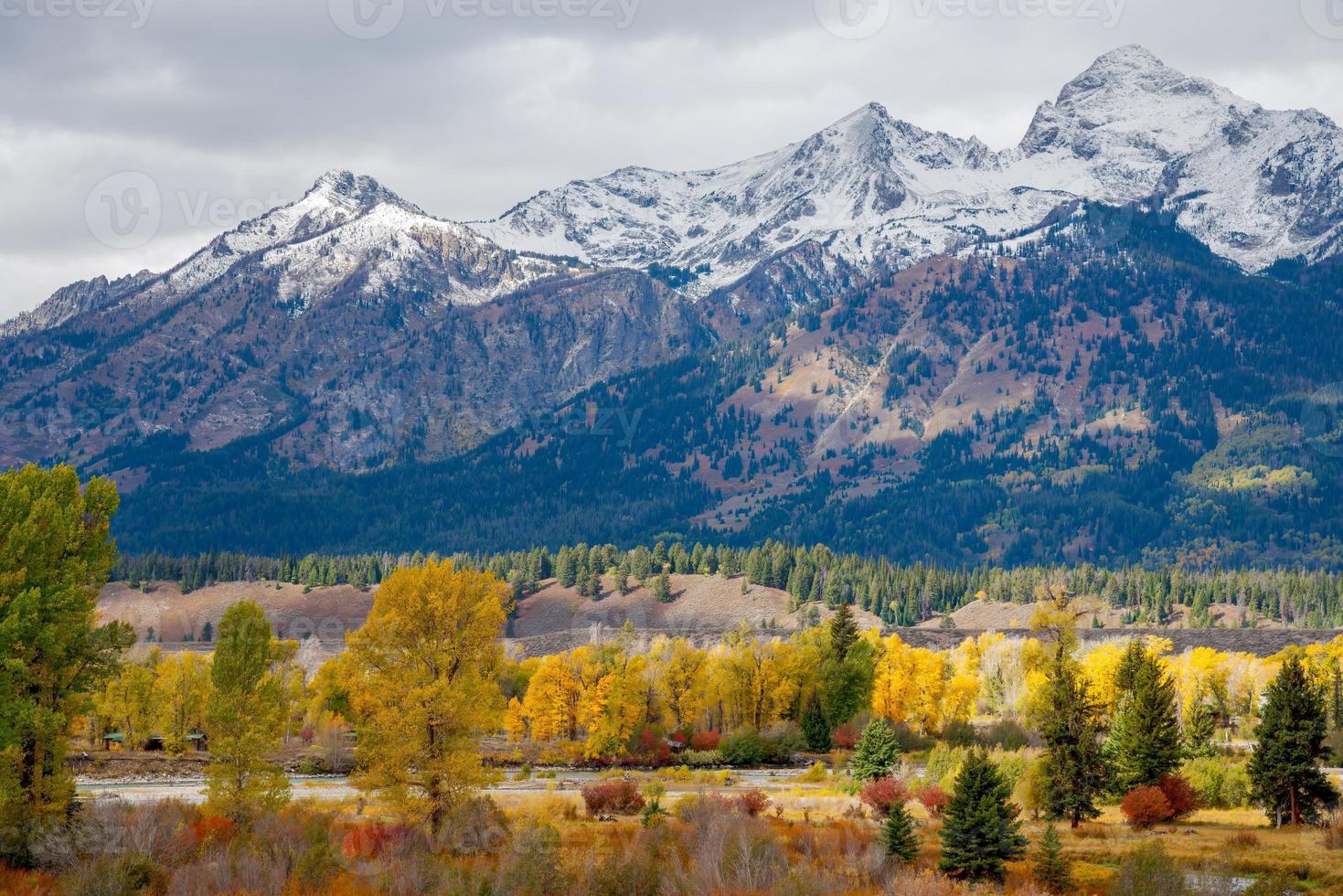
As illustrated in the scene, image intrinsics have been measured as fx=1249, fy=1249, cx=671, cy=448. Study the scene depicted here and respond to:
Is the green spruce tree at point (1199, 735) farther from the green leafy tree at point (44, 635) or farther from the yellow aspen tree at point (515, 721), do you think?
the green leafy tree at point (44, 635)

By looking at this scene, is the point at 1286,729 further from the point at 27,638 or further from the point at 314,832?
the point at 27,638

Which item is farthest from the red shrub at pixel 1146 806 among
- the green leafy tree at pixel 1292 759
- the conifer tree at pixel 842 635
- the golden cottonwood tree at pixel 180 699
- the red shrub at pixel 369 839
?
the golden cottonwood tree at pixel 180 699

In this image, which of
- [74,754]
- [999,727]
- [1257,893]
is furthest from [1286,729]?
[74,754]

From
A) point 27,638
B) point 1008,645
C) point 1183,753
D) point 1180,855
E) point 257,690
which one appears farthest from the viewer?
point 1008,645

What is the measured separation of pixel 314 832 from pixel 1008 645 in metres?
140

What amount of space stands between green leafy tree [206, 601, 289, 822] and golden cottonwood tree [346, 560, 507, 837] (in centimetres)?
587

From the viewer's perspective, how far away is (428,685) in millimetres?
49938

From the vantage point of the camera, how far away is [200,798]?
69.8 metres

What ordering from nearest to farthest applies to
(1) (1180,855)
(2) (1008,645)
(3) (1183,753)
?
(1) (1180,855), (3) (1183,753), (2) (1008,645)

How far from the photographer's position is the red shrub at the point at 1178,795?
6269 cm

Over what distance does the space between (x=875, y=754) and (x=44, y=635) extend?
4873cm

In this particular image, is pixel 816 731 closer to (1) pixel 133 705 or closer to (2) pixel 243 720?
(1) pixel 133 705

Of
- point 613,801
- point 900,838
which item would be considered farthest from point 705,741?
point 900,838

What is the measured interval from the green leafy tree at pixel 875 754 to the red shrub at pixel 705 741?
103ft
